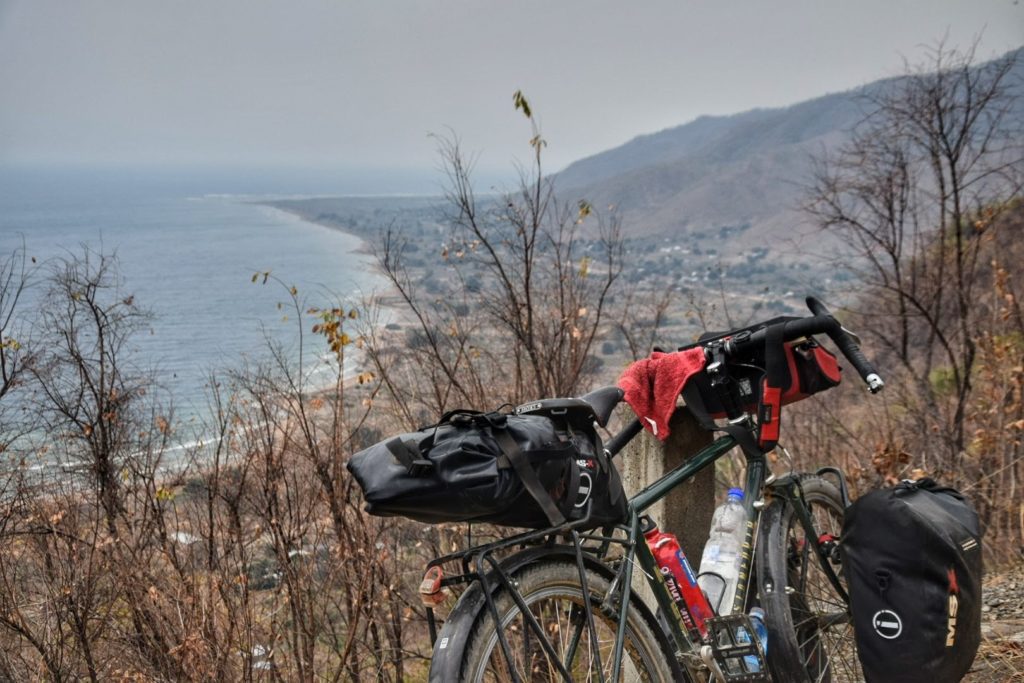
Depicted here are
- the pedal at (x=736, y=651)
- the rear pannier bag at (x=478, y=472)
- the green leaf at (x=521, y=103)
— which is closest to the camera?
the rear pannier bag at (x=478, y=472)

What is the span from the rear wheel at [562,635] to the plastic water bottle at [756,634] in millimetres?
308

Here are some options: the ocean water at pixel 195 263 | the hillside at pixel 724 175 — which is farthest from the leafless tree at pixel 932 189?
the hillside at pixel 724 175

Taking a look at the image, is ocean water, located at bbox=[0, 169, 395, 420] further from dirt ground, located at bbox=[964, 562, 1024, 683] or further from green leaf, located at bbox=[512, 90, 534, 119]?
dirt ground, located at bbox=[964, 562, 1024, 683]

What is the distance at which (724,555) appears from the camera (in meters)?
2.88

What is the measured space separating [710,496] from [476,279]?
482 cm

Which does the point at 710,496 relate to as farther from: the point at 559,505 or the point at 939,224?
the point at 939,224

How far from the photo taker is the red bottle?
2607 mm

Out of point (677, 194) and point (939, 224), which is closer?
point (939, 224)

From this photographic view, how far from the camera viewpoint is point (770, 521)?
9.59 feet

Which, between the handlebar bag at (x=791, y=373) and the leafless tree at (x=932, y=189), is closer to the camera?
the handlebar bag at (x=791, y=373)

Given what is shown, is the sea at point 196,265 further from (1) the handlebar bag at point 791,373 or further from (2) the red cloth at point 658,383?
(1) the handlebar bag at point 791,373

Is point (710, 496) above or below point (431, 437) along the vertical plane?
below

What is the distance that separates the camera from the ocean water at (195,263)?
1059 cm

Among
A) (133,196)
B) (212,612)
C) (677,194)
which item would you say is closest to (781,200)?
(677,194)
